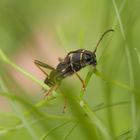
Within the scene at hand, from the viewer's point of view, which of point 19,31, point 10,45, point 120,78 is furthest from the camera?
point 10,45

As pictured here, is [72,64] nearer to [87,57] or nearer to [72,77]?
[87,57]

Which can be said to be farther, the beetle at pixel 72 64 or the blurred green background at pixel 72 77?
the beetle at pixel 72 64

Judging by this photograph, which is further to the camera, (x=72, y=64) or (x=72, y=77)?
(x=72, y=77)

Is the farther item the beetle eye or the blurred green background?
the beetle eye

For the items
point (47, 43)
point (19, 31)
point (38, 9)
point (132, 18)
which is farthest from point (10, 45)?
point (19, 31)

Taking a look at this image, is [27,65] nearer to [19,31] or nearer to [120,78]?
[120,78]

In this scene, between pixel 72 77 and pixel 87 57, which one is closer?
pixel 87 57

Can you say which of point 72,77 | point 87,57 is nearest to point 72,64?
point 87,57

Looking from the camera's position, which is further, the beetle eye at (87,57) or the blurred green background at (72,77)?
the beetle eye at (87,57)
